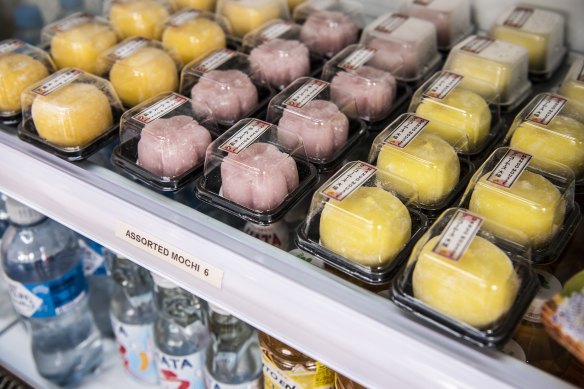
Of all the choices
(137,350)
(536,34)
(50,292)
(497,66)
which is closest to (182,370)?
(137,350)

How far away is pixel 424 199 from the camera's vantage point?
3.35 feet

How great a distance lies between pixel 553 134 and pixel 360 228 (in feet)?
1.28

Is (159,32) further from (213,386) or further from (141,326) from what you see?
(213,386)

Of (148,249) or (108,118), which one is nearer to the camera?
(148,249)

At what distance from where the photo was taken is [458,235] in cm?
85

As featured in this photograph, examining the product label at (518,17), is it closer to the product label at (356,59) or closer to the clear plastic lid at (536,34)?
the clear plastic lid at (536,34)

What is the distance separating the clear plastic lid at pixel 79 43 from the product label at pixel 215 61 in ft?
0.87

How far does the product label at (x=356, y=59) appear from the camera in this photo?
50.9 inches

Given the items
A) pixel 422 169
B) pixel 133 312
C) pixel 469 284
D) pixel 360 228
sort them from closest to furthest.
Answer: pixel 469 284 < pixel 360 228 < pixel 422 169 < pixel 133 312

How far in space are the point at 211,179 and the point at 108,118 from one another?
0.95 ft

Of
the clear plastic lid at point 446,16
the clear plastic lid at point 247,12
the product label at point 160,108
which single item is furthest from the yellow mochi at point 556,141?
the clear plastic lid at point 247,12

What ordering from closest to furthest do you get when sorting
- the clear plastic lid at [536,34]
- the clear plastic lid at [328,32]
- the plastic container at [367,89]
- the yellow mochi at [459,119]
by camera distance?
the yellow mochi at [459,119]
the plastic container at [367,89]
the clear plastic lid at [536,34]
the clear plastic lid at [328,32]

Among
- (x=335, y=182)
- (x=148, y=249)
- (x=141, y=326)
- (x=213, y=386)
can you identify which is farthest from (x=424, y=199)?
(x=141, y=326)

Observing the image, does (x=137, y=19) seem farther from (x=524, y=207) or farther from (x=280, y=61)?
(x=524, y=207)
